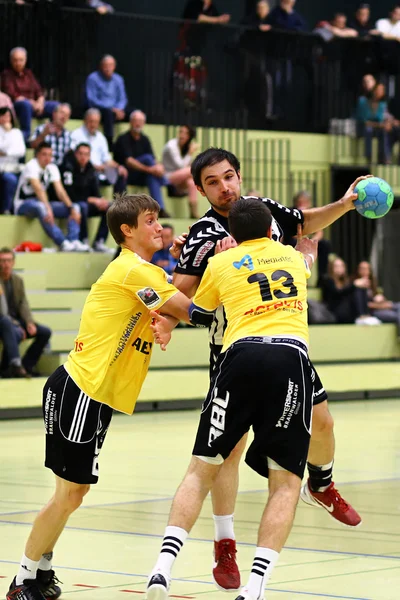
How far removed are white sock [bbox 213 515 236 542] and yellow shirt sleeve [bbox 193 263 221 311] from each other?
121cm

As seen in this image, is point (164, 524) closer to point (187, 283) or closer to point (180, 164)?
point (187, 283)

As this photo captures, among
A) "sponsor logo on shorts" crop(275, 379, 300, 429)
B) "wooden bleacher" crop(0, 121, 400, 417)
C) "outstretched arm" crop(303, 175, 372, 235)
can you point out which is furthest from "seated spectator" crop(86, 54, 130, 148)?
"sponsor logo on shorts" crop(275, 379, 300, 429)

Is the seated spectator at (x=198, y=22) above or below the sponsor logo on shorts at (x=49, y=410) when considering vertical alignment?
above

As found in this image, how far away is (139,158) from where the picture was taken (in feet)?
68.4

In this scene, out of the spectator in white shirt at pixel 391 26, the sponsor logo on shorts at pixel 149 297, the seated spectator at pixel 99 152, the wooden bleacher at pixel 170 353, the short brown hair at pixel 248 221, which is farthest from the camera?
the spectator in white shirt at pixel 391 26

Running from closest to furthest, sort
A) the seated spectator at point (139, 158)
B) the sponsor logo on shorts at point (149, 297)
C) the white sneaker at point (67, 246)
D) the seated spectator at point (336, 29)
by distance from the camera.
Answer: the sponsor logo on shorts at point (149, 297)
the white sneaker at point (67, 246)
the seated spectator at point (139, 158)
the seated spectator at point (336, 29)

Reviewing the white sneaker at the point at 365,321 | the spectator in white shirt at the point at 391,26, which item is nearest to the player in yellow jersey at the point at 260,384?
the white sneaker at the point at 365,321

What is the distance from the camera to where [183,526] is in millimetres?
5590

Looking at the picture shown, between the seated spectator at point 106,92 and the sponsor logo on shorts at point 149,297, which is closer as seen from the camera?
the sponsor logo on shorts at point 149,297

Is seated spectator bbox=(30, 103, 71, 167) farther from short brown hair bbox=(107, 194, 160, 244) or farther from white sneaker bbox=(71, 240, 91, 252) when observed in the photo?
short brown hair bbox=(107, 194, 160, 244)

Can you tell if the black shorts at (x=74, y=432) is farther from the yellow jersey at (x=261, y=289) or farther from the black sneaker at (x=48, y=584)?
the yellow jersey at (x=261, y=289)

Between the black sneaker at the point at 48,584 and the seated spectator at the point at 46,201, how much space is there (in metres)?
13.2

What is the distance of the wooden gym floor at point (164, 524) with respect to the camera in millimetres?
6379

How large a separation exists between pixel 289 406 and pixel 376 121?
66.7 ft
